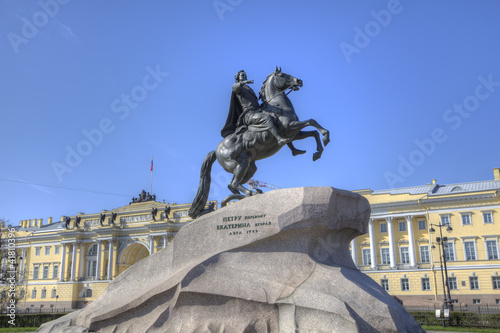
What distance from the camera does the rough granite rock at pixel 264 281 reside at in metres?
7.39

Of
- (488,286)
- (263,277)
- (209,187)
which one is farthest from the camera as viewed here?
(488,286)

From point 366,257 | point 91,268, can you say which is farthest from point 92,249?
point 366,257

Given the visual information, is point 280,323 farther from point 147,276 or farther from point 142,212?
point 142,212

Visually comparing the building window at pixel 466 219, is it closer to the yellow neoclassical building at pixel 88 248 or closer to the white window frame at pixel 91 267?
the yellow neoclassical building at pixel 88 248

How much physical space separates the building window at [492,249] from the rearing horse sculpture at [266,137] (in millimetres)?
47094

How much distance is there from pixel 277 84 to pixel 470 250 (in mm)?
47936

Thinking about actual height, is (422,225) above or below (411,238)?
above

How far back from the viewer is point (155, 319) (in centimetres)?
827

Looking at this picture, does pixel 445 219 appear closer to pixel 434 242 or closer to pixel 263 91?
pixel 434 242

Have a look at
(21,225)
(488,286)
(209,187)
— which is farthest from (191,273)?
(21,225)

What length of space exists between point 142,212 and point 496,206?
4887 centimetres

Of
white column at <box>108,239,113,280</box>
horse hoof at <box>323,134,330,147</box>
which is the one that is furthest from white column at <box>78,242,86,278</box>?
horse hoof at <box>323,134,330,147</box>

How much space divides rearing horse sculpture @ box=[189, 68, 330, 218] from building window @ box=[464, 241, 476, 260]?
154 ft

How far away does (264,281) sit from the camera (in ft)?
26.5
